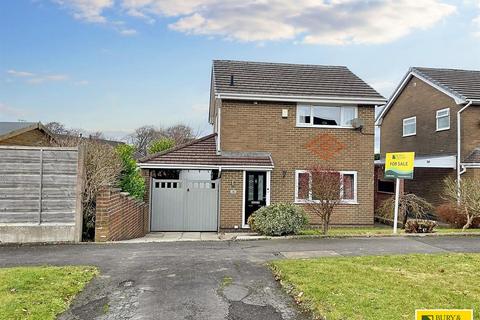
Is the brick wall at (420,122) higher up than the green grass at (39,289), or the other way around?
the brick wall at (420,122)

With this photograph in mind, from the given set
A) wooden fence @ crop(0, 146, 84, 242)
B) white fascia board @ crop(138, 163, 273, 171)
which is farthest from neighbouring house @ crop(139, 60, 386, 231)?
wooden fence @ crop(0, 146, 84, 242)

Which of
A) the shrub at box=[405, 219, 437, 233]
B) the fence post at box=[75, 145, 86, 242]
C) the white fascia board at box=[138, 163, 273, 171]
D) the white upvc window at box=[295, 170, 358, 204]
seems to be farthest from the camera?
the white upvc window at box=[295, 170, 358, 204]

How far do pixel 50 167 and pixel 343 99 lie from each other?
11740mm

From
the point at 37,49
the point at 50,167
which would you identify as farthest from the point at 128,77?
the point at 50,167

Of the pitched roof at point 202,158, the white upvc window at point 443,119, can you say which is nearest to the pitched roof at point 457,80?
the white upvc window at point 443,119

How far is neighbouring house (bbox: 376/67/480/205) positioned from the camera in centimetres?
1909

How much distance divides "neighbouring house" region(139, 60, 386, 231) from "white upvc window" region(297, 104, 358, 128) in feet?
0.14

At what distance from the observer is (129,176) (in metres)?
15.2

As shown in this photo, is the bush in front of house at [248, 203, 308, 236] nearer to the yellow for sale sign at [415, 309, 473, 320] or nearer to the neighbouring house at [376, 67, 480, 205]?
the yellow for sale sign at [415, 309, 473, 320]

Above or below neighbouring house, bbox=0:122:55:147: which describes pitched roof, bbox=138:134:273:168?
below

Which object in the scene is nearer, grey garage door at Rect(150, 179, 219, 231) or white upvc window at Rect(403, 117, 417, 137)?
grey garage door at Rect(150, 179, 219, 231)

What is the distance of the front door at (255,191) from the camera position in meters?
16.4

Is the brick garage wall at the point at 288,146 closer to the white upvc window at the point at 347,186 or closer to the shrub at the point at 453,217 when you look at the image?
the white upvc window at the point at 347,186

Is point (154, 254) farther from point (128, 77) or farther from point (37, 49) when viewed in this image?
point (128, 77)
